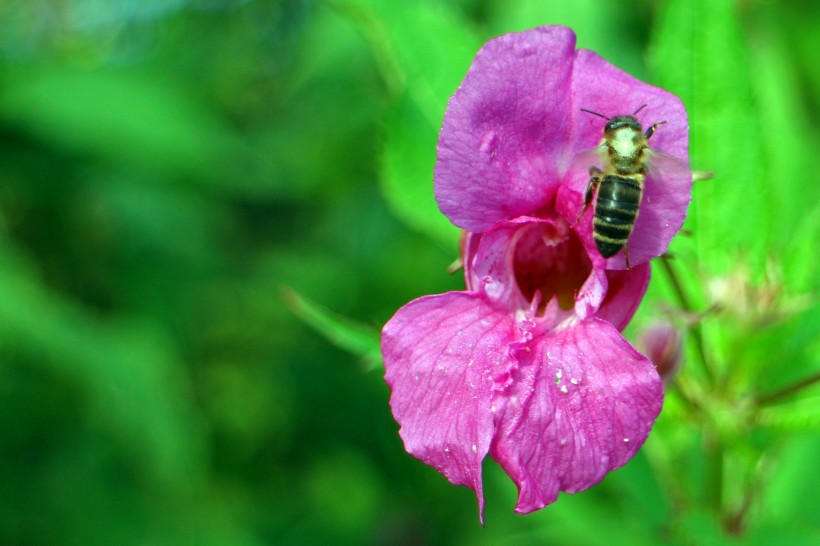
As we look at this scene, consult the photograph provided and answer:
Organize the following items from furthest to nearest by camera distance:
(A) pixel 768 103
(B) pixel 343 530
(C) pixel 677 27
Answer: (B) pixel 343 530
(A) pixel 768 103
(C) pixel 677 27

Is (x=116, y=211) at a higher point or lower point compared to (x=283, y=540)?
higher

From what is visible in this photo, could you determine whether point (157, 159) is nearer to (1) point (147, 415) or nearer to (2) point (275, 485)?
(1) point (147, 415)

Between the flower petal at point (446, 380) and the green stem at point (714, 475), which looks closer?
the flower petal at point (446, 380)

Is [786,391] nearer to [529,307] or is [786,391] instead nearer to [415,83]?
[529,307]

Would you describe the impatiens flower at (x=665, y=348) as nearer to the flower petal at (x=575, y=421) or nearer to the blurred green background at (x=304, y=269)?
the blurred green background at (x=304, y=269)

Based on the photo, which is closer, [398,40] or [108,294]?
[398,40]

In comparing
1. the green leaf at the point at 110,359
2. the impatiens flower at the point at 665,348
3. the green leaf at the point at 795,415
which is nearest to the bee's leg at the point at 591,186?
the impatiens flower at the point at 665,348

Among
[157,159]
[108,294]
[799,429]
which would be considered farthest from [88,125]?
[799,429]

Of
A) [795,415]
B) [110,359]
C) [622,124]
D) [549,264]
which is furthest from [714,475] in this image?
[110,359]
